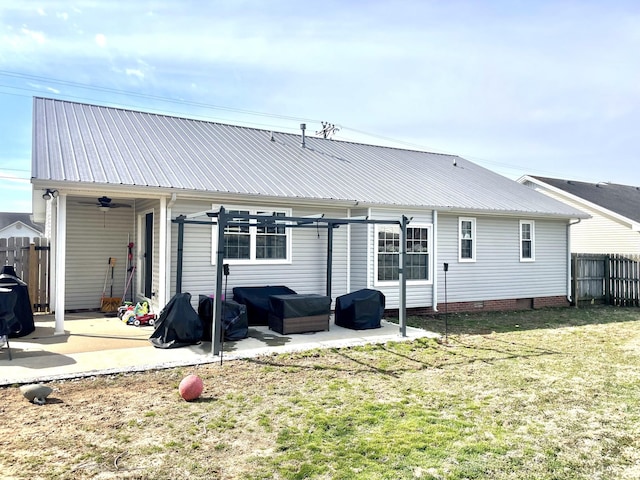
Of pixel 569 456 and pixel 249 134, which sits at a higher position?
pixel 249 134

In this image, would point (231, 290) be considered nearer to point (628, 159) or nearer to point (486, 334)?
point (486, 334)

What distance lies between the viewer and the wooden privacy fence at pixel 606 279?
14.2 meters

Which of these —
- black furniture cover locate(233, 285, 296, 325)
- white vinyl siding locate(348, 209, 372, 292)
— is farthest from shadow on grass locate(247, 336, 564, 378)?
white vinyl siding locate(348, 209, 372, 292)

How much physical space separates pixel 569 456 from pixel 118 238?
10.5m

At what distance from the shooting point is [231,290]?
920cm

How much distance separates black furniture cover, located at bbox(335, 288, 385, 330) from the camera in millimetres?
8797

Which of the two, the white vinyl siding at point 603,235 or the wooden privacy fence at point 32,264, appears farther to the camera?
A: the white vinyl siding at point 603,235

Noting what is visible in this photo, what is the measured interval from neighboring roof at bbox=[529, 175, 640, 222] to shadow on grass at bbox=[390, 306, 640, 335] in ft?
24.2

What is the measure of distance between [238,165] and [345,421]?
24.9 feet

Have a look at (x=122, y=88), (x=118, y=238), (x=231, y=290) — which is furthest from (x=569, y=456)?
(x=122, y=88)

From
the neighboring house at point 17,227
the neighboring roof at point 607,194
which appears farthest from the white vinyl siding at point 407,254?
the neighboring house at point 17,227

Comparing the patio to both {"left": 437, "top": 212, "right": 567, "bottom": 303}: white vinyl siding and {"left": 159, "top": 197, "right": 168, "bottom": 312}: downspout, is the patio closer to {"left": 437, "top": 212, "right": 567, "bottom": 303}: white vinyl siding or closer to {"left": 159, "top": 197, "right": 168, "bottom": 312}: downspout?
{"left": 159, "top": 197, "right": 168, "bottom": 312}: downspout

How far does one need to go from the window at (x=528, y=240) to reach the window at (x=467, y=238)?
2004 millimetres

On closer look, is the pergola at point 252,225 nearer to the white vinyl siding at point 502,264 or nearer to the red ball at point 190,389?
the red ball at point 190,389
